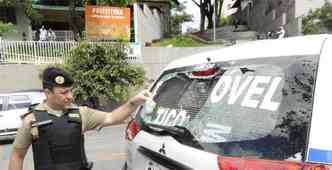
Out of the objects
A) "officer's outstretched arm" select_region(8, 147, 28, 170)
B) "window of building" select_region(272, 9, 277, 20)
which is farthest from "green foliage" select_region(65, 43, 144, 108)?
A: "window of building" select_region(272, 9, 277, 20)

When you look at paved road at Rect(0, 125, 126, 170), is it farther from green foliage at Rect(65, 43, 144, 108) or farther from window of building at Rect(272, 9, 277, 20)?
window of building at Rect(272, 9, 277, 20)

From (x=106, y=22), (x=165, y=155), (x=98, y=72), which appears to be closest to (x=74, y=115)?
(x=165, y=155)

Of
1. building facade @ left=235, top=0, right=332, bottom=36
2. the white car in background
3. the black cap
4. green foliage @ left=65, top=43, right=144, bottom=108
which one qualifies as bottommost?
the white car in background

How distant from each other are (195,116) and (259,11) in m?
40.0

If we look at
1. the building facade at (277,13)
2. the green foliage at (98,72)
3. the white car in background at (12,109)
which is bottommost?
the white car in background at (12,109)

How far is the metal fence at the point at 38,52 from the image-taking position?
17281mm

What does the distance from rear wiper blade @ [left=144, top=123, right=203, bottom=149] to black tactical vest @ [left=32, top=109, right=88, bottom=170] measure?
54 centimetres

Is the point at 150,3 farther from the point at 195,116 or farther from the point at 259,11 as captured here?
the point at 195,116

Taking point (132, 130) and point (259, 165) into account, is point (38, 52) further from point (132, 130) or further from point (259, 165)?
point (259, 165)

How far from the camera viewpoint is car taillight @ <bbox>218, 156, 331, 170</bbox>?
183cm

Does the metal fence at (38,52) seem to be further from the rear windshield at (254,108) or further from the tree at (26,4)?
the rear windshield at (254,108)

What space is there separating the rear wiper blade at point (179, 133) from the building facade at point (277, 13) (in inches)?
569

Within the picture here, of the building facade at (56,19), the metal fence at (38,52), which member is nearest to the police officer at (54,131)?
the metal fence at (38,52)

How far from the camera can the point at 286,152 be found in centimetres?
193
